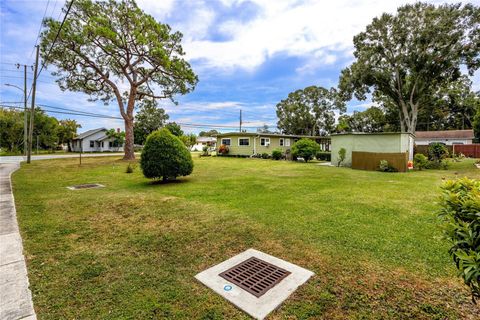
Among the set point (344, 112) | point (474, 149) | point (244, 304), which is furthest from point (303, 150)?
point (344, 112)

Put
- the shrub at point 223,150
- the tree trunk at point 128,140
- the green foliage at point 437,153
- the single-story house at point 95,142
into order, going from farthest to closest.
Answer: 1. the single-story house at point 95,142
2. the shrub at point 223,150
3. the tree trunk at point 128,140
4. the green foliage at point 437,153

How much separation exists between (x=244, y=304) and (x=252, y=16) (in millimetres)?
9357

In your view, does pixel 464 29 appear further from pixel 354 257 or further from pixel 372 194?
pixel 354 257

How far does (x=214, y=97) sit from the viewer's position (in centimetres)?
3444

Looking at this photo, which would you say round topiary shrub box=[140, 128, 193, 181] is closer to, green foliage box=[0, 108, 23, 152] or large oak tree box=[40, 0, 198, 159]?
large oak tree box=[40, 0, 198, 159]

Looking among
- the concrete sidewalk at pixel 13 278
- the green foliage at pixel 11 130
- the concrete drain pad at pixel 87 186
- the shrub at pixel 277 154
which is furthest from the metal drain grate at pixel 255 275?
the green foliage at pixel 11 130

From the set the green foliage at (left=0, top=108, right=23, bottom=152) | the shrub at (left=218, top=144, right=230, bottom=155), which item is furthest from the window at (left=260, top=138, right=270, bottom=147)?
the green foliage at (left=0, top=108, right=23, bottom=152)

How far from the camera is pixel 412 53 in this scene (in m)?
17.9

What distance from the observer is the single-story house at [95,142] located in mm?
36531

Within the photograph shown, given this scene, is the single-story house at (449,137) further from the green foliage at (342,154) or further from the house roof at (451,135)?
the green foliage at (342,154)

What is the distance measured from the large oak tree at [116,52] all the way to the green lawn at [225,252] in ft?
45.4

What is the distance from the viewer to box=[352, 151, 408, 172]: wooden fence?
40.7 feet

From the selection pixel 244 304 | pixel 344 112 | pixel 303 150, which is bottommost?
pixel 244 304

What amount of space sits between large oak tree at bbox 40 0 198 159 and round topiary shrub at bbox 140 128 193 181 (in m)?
10.7
